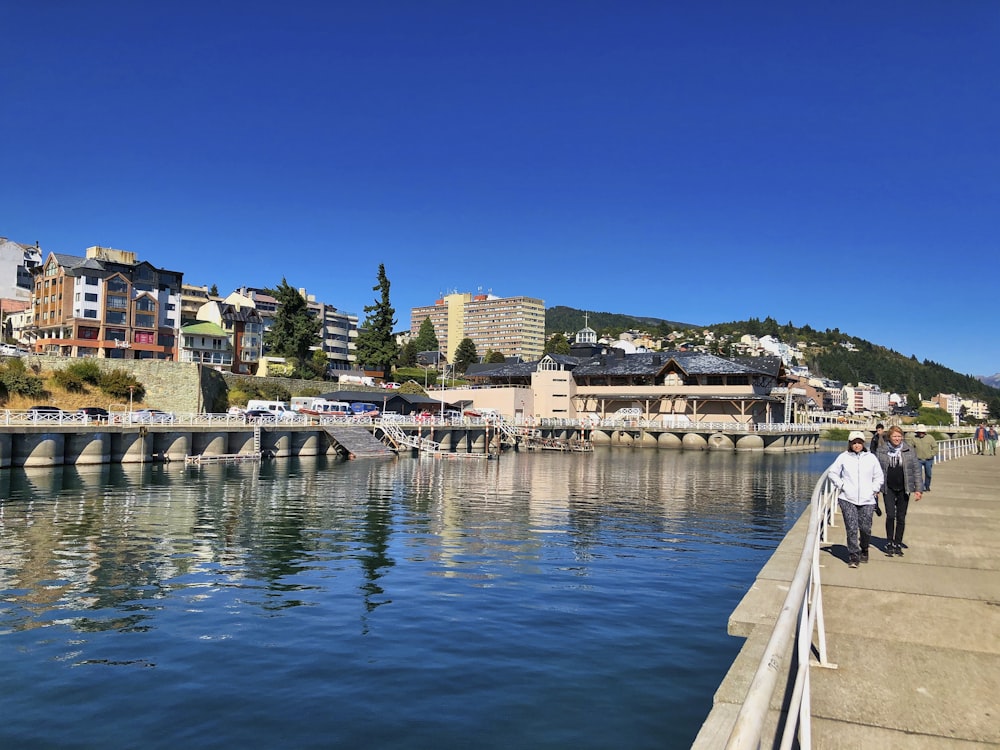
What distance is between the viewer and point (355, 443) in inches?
2522

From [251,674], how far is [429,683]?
116 inches

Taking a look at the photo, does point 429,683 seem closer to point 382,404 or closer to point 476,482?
point 476,482

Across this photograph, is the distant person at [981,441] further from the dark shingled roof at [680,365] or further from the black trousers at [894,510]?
the dark shingled roof at [680,365]

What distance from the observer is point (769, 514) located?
110 ft

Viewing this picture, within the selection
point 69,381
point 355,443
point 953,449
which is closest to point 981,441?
point 953,449

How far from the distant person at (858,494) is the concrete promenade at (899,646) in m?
0.34

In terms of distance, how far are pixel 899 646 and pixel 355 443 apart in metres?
58.7

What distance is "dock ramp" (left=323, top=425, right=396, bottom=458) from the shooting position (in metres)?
62.6

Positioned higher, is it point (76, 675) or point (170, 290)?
point (170, 290)

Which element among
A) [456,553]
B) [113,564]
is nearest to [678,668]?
Result: [456,553]

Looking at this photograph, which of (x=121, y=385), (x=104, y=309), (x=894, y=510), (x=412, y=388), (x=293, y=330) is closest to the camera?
(x=894, y=510)

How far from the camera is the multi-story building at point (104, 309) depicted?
8738 cm

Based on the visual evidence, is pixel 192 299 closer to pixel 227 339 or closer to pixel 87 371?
pixel 227 339

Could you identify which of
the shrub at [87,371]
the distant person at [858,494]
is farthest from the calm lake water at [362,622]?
the shrub at [87,371]
